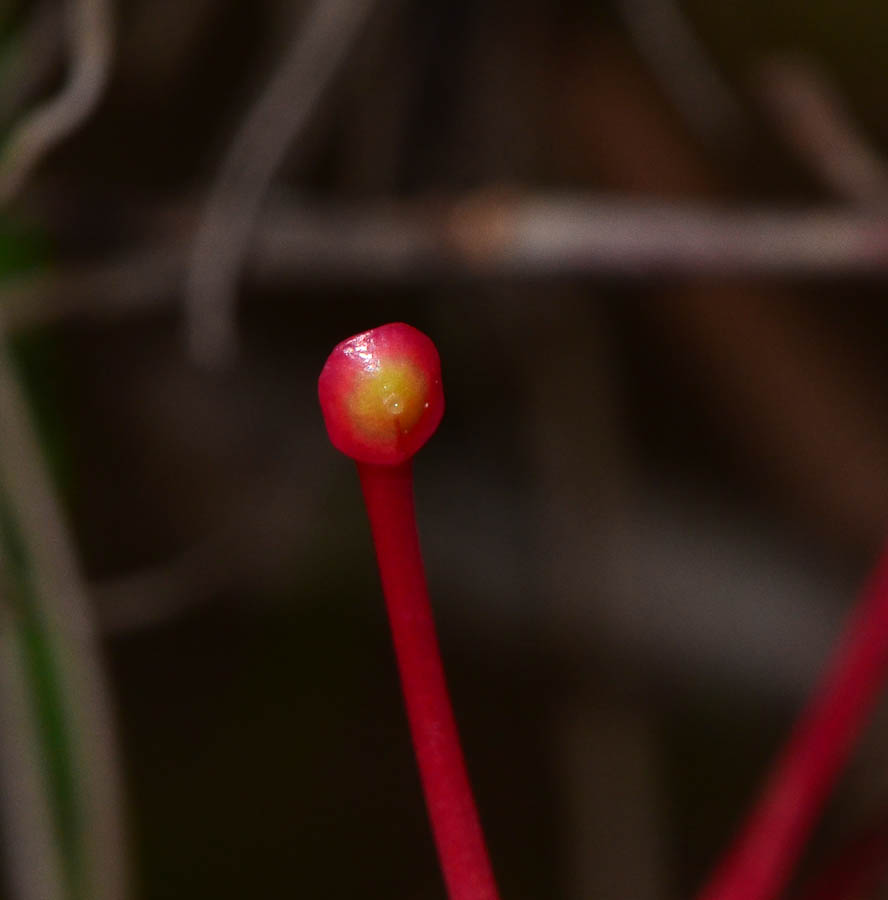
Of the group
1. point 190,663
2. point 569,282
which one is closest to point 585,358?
point 569,282

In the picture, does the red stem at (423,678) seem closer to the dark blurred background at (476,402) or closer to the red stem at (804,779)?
the red stem at (804,779)

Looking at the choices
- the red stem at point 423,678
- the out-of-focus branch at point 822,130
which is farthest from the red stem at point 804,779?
the out-of-focus branch at point 822,130

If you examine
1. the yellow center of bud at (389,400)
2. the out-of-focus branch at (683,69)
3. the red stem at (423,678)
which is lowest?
the red stem at (423,678)

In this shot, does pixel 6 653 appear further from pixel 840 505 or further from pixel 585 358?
pixel 840 505

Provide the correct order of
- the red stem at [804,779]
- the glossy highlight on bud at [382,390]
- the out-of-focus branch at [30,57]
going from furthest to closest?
the out-of-focus branch at [30,57]
the red stem at [804,779]
the glossy highlight on bud at [382,390]

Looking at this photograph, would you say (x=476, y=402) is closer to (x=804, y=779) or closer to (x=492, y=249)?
(x=492, y=249)

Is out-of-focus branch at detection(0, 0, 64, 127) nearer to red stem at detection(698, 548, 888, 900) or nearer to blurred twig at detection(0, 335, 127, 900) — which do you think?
blurred twig at detection(0, 335, 127, 900)

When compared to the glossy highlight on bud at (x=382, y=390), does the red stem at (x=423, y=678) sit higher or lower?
lower
